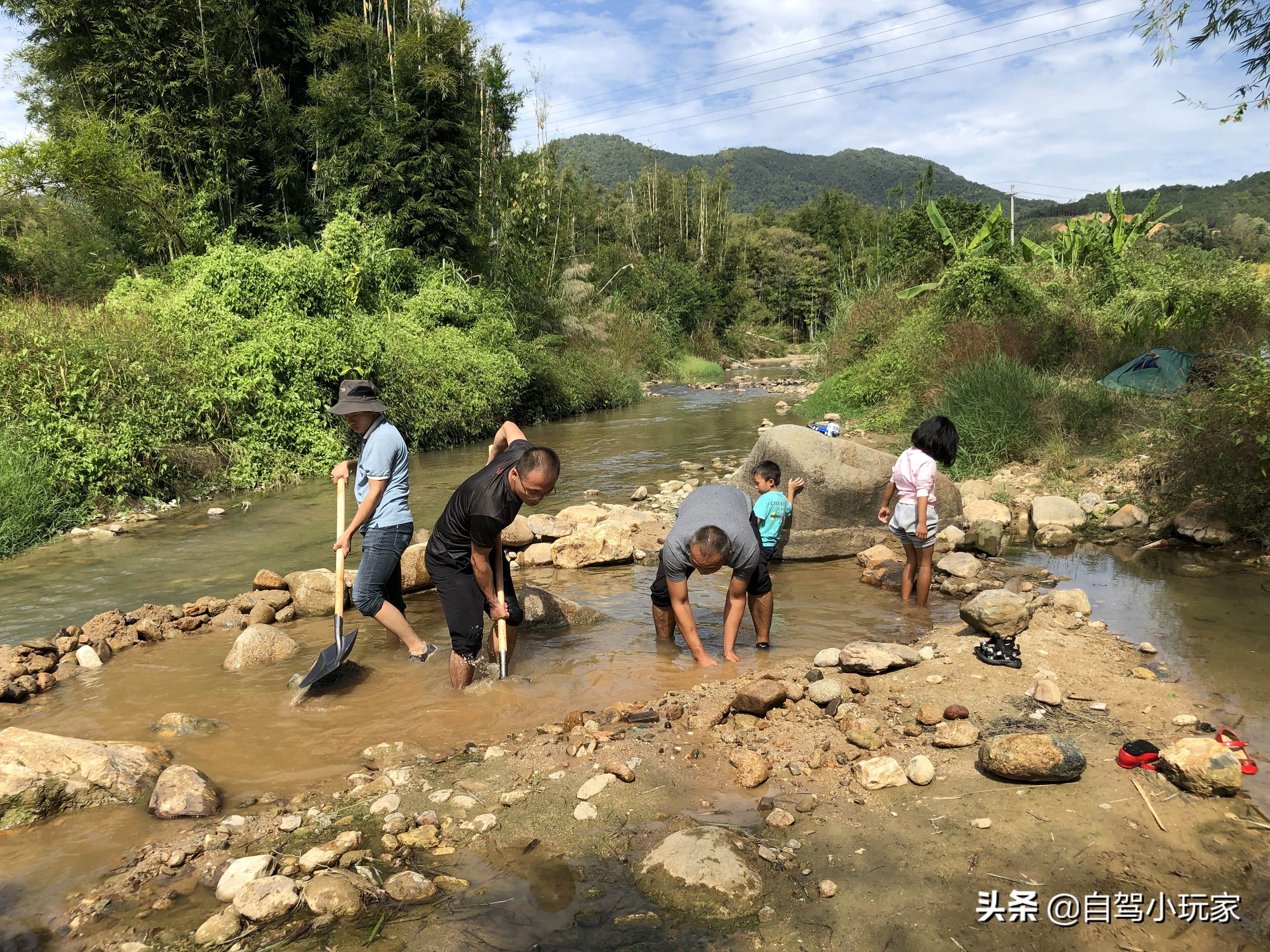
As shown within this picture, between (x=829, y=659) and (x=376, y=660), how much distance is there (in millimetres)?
3111

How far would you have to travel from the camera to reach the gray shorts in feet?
19.8

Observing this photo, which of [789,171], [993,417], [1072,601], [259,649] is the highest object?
[789,171]

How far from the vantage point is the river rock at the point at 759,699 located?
13.3ft

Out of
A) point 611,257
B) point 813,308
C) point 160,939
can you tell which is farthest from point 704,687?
point 813,308

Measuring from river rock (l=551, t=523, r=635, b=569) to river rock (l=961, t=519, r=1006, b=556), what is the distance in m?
3.32

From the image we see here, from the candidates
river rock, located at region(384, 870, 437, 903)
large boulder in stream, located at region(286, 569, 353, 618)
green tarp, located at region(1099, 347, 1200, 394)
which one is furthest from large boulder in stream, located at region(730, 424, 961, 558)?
river rock, located at region(384, 870, 437, 903)

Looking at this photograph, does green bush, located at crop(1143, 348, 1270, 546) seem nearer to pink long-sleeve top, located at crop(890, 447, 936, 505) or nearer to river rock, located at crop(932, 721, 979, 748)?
pink long-sleeve top, located at crop(890, 447, 936, 505)

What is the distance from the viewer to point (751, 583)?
17.0ft

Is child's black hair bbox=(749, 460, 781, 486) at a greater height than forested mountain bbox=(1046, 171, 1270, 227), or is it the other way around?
forested mountain bbox=(1046, 171, 1270, 227)

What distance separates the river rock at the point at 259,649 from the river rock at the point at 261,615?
60cm

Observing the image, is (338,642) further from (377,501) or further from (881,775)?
(881,775)

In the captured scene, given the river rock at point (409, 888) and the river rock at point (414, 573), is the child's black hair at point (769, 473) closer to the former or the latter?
the river rock at point (414, 573)

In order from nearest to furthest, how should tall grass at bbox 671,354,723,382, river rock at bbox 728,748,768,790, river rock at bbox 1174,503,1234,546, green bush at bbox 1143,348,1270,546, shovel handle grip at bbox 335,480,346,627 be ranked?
river rock at bbox 728,748,768,790, shovel handle grip at bbox 335,480,346,627, green bush at bbox 1143,348,1270,546, river rock at bbox 1174,503,1234,546, tall grass at bbox 671,354,723,382

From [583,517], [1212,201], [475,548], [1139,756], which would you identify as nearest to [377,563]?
[475,548]
